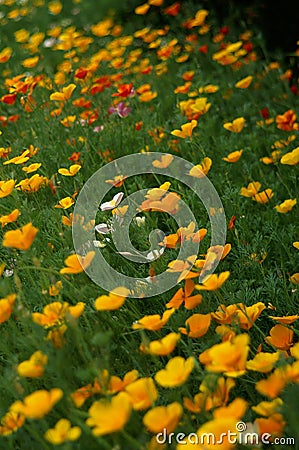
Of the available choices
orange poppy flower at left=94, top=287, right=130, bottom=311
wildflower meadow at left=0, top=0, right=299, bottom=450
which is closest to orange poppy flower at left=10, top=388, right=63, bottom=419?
wildflower meadow at left=0, top=0, right=299, bottom=450

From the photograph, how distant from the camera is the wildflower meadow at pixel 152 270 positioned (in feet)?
4.31

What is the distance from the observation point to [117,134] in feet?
9.40

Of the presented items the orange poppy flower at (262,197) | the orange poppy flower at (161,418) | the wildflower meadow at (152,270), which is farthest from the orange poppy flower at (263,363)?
the orange poppy flower at (262,197)

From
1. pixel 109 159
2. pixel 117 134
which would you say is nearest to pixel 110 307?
pixel 109 159

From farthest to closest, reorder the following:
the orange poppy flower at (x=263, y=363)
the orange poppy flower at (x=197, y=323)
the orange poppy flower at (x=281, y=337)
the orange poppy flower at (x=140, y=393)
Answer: the orange poppy flower at (x=281, y=337), the orange poppy flower at (x=197, y=323), the orange poppy flower at (x=263, y=363), the orange poppy flower at (x=140, y=393)

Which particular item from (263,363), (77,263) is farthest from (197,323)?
(77,263)

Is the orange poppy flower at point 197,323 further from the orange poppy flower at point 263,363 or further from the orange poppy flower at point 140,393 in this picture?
the orange poppy flower at point 140,393

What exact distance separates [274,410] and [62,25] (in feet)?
15.4

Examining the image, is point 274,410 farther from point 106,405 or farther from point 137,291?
point 137,291

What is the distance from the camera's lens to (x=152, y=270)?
1.80m

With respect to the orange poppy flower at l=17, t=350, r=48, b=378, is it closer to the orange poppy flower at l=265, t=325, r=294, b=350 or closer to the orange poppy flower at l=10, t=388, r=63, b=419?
the orange poppy flower at l=10, t=388, r=63, b=419

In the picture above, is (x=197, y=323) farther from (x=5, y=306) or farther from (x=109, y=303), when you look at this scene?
(x=5, y=306)

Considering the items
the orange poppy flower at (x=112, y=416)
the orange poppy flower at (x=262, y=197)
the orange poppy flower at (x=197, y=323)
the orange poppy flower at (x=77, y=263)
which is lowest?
the orange poppy flower at (x=262, y=197)

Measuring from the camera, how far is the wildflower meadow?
131 cm
